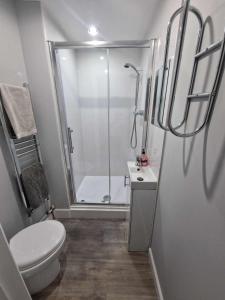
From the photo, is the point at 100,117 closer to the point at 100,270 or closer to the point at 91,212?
the point at 91,212

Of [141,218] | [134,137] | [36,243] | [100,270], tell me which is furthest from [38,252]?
[134,137]

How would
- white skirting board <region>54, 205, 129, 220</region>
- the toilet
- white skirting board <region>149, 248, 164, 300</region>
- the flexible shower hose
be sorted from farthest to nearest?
the flexible shower hose → white skirting board <region>54, 205, 129, 220</region> → white skirting board <region>149, 248, 164, 300</region> → the toilet

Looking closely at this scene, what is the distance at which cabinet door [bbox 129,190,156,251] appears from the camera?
1.31 meters

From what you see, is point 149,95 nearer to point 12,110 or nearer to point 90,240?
point 12,110

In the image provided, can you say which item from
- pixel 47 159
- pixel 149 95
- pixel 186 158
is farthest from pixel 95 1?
pixel 47 159

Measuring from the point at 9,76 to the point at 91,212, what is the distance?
1850 millimetres

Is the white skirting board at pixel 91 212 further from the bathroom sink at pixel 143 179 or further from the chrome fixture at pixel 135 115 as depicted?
the chrome fixture at pixel 135 115

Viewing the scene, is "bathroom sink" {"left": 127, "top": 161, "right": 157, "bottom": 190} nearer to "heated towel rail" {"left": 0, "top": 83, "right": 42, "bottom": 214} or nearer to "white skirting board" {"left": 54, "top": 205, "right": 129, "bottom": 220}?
"white skirting board" {"left": 54, "top": 205, "right": 129, "bottom": 220}

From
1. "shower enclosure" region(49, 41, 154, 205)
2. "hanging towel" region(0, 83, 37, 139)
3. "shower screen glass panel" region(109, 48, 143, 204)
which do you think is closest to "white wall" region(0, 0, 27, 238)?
"hanging towel" region(0, 83, 37, 139)

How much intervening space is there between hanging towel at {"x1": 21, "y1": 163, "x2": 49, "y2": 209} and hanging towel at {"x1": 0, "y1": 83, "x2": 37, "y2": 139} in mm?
410

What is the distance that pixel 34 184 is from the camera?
153cm

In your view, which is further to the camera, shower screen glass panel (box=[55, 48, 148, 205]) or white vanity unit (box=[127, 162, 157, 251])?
shower screen glass panel (box=[55, 48, 148, 205])

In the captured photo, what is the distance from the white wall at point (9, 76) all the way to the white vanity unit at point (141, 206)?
1.17 m

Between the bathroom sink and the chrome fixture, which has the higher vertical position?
the chrome fixture
